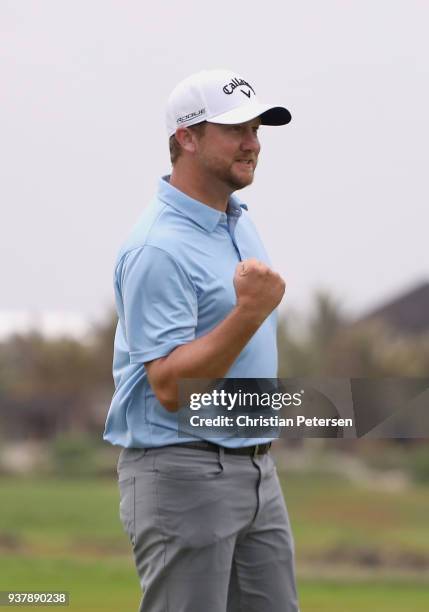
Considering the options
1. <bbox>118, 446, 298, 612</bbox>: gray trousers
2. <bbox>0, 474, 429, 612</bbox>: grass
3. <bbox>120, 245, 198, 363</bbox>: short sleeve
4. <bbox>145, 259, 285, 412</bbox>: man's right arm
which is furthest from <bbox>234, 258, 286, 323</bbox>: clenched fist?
<bbox>0, 474, 429, 612</bbox>: grass

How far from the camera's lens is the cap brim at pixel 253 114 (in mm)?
3182

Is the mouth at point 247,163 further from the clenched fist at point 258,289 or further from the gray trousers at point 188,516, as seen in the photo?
the gray trousers at point 188,516

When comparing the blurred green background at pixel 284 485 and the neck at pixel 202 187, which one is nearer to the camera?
the neck at pixel 202 187

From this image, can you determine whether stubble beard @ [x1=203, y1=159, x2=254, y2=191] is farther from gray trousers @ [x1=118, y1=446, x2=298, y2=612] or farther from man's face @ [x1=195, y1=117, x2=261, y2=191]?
gray trousers @ [x1=118, y1=446, x2=298, y2=612]

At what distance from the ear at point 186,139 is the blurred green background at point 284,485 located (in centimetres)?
674

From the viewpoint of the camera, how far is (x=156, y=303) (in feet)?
9.95

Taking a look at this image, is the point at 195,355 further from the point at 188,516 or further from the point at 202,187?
the point at 202,187

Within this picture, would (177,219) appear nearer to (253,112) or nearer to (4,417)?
(253,112)

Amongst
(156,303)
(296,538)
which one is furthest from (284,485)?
(156,303)

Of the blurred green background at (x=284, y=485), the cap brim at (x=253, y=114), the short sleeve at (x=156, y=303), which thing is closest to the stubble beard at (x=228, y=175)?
the cap brim at (x=253, y=114)

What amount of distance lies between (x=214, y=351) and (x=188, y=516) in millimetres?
478

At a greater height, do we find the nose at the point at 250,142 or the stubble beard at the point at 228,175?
the nose at the point at 250,142

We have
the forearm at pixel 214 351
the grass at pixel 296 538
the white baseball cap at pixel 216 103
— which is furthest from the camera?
the grass at pixel 296 538

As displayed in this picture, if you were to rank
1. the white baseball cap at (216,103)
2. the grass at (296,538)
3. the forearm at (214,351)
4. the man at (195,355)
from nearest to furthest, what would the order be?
the forearm at (214,351) → the man at (195,355) → the white baseball cap at (216,103) → the grass at (296,538)
